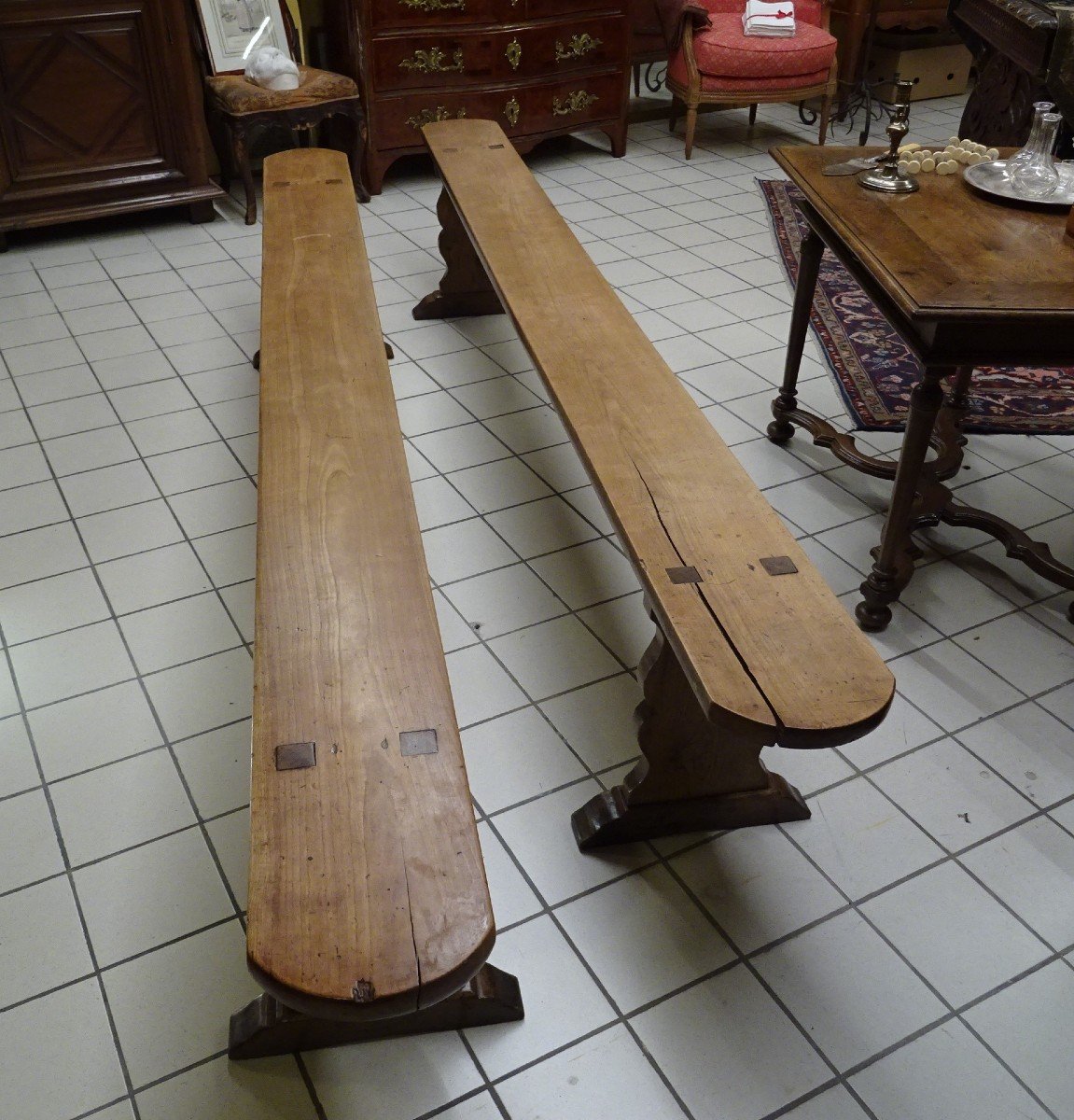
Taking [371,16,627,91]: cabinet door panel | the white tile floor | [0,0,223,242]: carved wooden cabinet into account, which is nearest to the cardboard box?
[371,16,627,91]: cabinet door panel

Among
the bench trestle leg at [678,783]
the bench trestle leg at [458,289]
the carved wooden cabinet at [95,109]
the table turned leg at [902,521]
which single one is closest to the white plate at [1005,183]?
the table turned leg at [902,521]

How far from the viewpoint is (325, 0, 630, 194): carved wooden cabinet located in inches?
183

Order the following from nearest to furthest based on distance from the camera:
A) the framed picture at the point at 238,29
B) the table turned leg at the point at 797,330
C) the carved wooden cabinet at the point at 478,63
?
the table turned leg at the point at 797,330 → the framed picture at the point at 238,29 → the carved wooden cabinet at the point at 478,63

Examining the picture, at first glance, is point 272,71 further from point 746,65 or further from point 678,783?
point 678,783

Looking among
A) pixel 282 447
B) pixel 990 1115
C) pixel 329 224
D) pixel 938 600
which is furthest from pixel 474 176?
pixel 990 1115

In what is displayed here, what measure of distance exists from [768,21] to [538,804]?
4.48 metres

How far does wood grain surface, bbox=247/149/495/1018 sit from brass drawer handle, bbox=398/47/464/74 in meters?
2.91

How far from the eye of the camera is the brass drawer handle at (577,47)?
5004mm

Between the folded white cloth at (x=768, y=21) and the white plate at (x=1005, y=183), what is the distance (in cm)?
295

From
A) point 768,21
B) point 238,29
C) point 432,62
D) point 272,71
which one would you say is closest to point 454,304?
point 272,71

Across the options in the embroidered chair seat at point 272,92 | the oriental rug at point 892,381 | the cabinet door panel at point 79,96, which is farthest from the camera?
the embroidered chair seat at point 272,92

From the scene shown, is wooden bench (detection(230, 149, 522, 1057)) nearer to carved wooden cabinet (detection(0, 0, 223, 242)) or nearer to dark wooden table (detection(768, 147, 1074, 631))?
dark wooden table (detection(768, 147, 1074, 631))

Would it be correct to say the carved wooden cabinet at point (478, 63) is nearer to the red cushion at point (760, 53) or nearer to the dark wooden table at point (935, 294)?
the red cushion at point (760, 53)

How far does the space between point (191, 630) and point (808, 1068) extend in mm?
1530
